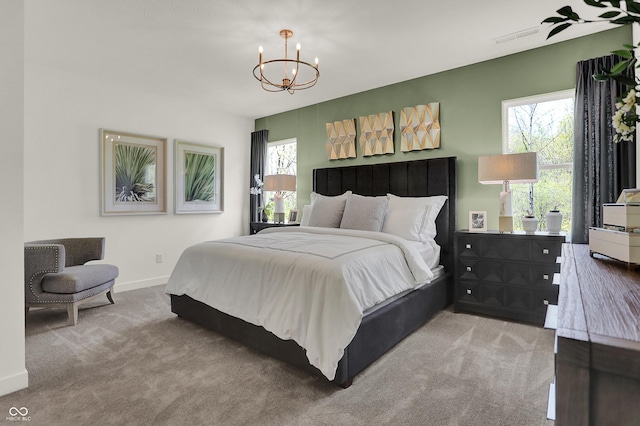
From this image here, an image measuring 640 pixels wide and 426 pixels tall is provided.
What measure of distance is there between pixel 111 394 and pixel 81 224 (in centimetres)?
284

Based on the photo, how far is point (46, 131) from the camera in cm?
379

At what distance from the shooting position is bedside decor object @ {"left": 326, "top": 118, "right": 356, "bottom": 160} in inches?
188

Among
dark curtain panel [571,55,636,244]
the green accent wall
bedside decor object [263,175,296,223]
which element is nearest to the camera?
dark curtain panel [571,55,636,244]

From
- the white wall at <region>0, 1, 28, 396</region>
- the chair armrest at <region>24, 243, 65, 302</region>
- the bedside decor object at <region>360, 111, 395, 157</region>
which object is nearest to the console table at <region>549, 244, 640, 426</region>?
the white wall at <region>0, 1, 28, 396</region>

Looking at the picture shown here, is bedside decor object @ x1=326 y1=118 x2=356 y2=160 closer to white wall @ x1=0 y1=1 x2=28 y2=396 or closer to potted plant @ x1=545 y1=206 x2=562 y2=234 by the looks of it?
potted plant @ x1=545 y1=206 x2=562 y2=234

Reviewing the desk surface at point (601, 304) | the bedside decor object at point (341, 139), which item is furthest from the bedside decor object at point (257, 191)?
the desk surface at point (601, 304)

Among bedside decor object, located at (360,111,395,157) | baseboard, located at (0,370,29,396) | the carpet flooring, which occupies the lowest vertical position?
the carpet flooring

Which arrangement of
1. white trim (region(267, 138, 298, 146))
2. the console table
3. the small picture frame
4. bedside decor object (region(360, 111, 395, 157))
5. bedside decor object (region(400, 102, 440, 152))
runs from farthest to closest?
white trim (region(267, 138, 298, 146)) < bedside decor object (region(360, 111, 395, 157)) < bedside decor object (region(400, 102, 440, 152)) < the small picture frame < the console table

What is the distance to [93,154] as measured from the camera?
416cm

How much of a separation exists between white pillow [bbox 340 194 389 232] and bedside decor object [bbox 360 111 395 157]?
3.32ft

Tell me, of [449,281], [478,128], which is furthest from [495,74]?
[449,281]

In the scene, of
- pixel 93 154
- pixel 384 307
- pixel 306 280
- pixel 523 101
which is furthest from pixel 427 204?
pixel 93 154

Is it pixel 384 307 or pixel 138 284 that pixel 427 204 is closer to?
pixel 384 307

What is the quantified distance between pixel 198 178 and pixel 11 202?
10.6 feet
